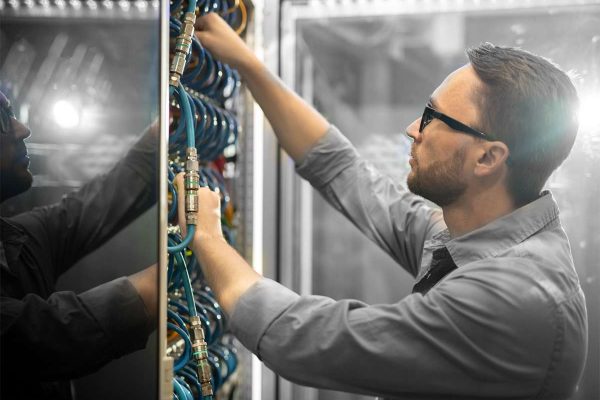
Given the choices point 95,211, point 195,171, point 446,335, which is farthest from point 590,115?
point 95,211

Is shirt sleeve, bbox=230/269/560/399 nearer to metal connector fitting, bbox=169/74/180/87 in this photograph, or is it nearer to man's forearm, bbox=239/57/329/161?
metal connector fitting, bbox=169/74/180/87

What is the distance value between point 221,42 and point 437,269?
813 mm

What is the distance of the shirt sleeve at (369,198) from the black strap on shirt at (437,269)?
0.64ft

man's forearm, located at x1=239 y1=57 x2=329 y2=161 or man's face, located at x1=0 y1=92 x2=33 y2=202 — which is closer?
man's face, located at x1=0 y1=92 x2=33 y2=202

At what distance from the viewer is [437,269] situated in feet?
4.76

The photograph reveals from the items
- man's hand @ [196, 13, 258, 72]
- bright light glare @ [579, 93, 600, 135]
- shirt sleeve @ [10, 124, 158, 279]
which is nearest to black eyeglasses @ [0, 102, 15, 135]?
shirt sleeve @ [10, 124, 158, 279]

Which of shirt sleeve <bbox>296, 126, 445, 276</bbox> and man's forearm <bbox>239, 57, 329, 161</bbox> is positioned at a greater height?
man's forearm <bbox>239, 57, 329, 161</bbox>

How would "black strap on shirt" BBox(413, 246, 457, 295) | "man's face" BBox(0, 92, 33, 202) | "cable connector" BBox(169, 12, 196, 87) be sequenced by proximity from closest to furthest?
"man's face" BBox(0, 92, 33, 202), "cable connector" BBox(169, 12, 196, 87), "black strap on shirt" BBox(413, 246, 457, 295)

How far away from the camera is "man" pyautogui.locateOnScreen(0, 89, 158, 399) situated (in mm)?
783

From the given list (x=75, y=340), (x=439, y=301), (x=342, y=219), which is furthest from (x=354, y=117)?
(x=75, y=340)

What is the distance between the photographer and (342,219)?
2.60 metres

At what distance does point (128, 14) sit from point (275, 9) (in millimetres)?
1118

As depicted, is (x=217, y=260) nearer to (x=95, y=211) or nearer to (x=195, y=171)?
(x=195, y=171)

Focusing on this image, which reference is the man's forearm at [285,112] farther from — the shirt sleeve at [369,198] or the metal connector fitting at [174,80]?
the metal connector fitting at [174,80]
